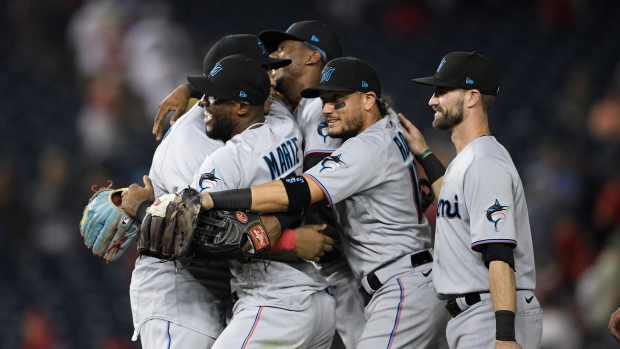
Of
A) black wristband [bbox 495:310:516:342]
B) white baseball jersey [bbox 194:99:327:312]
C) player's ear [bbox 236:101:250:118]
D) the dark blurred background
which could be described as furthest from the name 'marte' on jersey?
the dark blurred background

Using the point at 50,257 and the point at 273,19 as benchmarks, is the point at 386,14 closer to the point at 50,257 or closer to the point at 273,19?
the point at 273,19

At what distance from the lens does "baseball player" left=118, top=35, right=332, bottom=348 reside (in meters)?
3.90

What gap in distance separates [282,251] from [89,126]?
610 cm

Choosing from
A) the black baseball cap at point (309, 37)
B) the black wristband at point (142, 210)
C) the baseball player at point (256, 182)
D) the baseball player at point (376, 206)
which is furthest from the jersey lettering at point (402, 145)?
the black wristband at point (142, 210)

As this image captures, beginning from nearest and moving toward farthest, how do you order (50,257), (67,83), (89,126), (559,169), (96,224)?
(96,224)
(559,169)
(50,257)
(89,126)
(67,83)

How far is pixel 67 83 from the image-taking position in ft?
33.9

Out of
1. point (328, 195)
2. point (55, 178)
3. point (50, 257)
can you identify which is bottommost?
point (50, 257)

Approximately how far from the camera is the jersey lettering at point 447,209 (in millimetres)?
3521

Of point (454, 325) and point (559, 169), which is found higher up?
point (454, 325)

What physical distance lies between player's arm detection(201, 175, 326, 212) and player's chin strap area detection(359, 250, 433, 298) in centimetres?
49

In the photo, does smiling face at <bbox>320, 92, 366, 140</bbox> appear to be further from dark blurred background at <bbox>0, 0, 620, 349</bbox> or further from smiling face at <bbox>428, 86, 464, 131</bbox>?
dark blurred background at <bbox>0, 0, 620, 349</bbox>

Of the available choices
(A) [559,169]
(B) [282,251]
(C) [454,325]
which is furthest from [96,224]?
(A) [559,169]

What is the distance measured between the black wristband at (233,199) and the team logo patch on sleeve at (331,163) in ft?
1.15

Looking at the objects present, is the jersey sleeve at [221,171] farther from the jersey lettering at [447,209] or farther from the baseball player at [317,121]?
the jersey lettering at [447,209]
